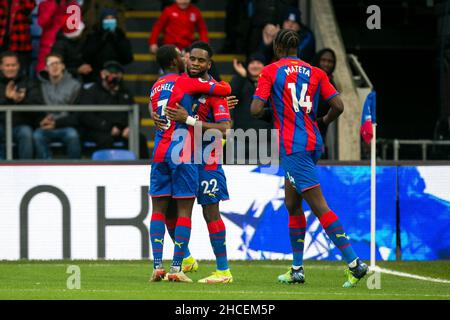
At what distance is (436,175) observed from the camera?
1533 centimetres

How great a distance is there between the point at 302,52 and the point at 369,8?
358 centimetres

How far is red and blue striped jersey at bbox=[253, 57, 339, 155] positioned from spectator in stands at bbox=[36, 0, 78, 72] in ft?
25.4

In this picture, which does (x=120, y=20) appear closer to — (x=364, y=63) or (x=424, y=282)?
(x=364, y=63)

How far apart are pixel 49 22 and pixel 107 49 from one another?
1.09 meters

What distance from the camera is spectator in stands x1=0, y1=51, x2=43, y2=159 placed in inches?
661

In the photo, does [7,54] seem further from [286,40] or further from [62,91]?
[286,40]

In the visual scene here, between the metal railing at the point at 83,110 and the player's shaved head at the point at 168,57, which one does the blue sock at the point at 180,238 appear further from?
the metal railing at the point at 83,110

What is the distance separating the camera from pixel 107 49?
1853cm

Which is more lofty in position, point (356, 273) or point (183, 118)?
point (183, 118)

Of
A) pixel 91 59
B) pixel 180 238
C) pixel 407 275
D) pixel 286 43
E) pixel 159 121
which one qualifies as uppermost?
pixel 91 59

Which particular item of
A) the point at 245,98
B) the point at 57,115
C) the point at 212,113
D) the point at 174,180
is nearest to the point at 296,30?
the point at 245,98

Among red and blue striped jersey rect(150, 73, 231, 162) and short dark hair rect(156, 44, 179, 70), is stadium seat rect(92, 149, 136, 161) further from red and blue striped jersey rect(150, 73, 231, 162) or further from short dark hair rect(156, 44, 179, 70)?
short dark hair rect(156, 44, 179, 70)

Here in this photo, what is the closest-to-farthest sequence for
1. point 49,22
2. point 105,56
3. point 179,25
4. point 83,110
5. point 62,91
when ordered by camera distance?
point 83,110, point 62,91, point 105,56, point 179,25, point 49,22

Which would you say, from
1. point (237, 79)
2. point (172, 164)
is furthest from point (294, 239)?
point (237, 79)
